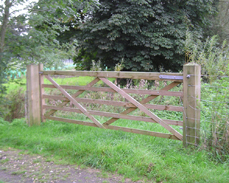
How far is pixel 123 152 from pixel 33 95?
3531mm

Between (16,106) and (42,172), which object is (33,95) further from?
(16,106)

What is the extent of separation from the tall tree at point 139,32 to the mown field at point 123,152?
610 cm

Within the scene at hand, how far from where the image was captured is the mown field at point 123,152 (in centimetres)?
347

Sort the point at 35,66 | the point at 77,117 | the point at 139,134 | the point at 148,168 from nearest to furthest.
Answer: the point at 148,168 < the point at 139,134 < the point at 35,66 < the point at 77,117

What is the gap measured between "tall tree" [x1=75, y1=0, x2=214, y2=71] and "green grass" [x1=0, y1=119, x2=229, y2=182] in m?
6.26

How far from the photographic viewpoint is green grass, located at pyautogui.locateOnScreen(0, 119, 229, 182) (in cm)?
347

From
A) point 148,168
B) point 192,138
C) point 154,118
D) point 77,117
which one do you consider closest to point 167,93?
point 154,118

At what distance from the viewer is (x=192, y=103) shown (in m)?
4.12

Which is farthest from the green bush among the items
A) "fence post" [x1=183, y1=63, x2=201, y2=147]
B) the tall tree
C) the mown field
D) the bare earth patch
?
"fence post" [x1=183, y1=63, x2=201, y2=147]

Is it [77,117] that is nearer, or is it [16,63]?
[16,63]

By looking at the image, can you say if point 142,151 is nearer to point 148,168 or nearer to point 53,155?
point 148,168

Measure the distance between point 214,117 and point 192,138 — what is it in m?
0.59

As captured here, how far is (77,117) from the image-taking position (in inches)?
288

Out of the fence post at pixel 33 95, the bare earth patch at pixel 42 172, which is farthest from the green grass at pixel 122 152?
the fence post at pixel 33 95
